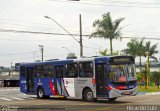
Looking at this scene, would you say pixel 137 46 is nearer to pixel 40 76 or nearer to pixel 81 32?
pixel 81 32

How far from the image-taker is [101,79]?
26.9m

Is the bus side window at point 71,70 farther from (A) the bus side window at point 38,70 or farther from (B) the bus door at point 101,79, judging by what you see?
(A) the bus side window at point 38,70

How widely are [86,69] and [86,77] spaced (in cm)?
52

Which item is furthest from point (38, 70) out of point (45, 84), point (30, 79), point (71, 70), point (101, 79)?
point (101, 79)

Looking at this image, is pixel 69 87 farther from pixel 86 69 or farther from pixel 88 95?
pixel 86 69

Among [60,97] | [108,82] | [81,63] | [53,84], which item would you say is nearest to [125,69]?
[108,82]

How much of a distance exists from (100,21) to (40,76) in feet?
89.5

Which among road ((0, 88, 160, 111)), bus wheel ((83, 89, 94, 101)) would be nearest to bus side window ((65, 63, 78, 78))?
bus wheel ((83, 89, 94, 101))

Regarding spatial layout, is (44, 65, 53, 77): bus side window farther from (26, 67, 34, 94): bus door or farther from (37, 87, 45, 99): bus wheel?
(26, 67, 34, 94): bus door

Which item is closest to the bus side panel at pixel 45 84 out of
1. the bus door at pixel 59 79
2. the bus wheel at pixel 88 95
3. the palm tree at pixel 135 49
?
the bus door at pixel 59 79

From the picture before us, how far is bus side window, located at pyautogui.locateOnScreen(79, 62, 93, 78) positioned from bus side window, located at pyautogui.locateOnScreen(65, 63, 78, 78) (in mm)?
492

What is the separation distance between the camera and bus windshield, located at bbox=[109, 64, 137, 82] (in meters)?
26.2

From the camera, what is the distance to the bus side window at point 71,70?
29062mm

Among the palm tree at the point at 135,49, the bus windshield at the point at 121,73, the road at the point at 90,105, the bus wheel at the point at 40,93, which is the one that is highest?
the palm tree at the point at 135,49
